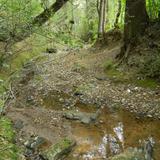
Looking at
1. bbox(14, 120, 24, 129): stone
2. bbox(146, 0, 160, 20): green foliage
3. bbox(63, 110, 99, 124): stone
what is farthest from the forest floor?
bbox(146, 0, 160, 20): green foliage

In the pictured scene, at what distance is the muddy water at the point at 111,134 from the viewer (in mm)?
7246

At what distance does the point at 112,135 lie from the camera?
8070mm

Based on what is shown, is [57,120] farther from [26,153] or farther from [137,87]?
[137,87]

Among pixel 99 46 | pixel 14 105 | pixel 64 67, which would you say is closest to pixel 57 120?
pixel 14 105

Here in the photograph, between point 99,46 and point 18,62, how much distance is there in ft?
16.1

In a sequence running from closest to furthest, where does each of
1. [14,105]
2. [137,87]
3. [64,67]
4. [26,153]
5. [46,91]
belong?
[26,153] < [14,105] < [137,87] < [46,91] < [64,67]

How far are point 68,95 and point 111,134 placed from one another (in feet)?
10.5

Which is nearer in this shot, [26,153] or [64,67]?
[26,153]

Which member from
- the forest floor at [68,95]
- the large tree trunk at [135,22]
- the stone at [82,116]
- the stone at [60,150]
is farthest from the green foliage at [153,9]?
the stone at [60,150]

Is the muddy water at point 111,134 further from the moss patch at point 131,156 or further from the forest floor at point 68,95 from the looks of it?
the moss patch at point 131,156

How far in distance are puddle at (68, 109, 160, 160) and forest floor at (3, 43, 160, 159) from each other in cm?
32

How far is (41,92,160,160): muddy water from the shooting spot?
725cm

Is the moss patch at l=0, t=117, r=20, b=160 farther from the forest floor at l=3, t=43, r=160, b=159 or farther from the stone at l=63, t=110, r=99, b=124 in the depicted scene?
the stone at l=63, t=110, r=99, b=124

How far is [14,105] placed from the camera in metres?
10.0
